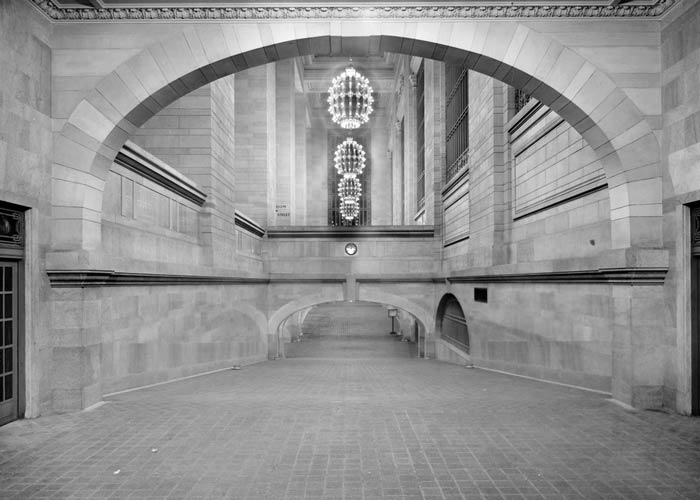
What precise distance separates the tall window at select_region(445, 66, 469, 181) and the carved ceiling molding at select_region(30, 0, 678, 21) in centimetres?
980

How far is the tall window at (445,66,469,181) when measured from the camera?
57.8 feet

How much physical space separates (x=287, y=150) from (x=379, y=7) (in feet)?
70.1

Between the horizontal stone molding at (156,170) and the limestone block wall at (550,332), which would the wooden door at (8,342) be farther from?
the limestone block wall at (550,332)

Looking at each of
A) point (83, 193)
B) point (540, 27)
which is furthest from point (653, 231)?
point (83, 193)

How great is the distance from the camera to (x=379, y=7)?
24.2 ft

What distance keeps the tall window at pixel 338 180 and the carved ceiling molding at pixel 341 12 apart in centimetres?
3865

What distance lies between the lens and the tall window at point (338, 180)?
4688 centimetres

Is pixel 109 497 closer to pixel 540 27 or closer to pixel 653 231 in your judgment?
pixel 653 231

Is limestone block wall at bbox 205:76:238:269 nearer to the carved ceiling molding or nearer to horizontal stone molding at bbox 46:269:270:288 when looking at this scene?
horizontal stone molding at bbox 46:269:270:288

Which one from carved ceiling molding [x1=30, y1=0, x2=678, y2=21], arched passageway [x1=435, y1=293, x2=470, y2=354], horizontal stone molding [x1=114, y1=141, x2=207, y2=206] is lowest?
arched passageway [x1=435, y1=293, x2=470, y2=354]

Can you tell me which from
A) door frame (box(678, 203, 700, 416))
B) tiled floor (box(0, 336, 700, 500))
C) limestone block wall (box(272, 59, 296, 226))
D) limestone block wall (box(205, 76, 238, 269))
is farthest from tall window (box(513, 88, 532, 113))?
limestone block wall (box(272, 59, 296, 226))

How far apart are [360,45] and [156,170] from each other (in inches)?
195

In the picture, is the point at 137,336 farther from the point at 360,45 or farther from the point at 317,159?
the point at 317,159

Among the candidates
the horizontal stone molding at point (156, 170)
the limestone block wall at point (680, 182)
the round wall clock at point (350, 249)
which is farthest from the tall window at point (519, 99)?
the round wall clock at point (350, 249)
